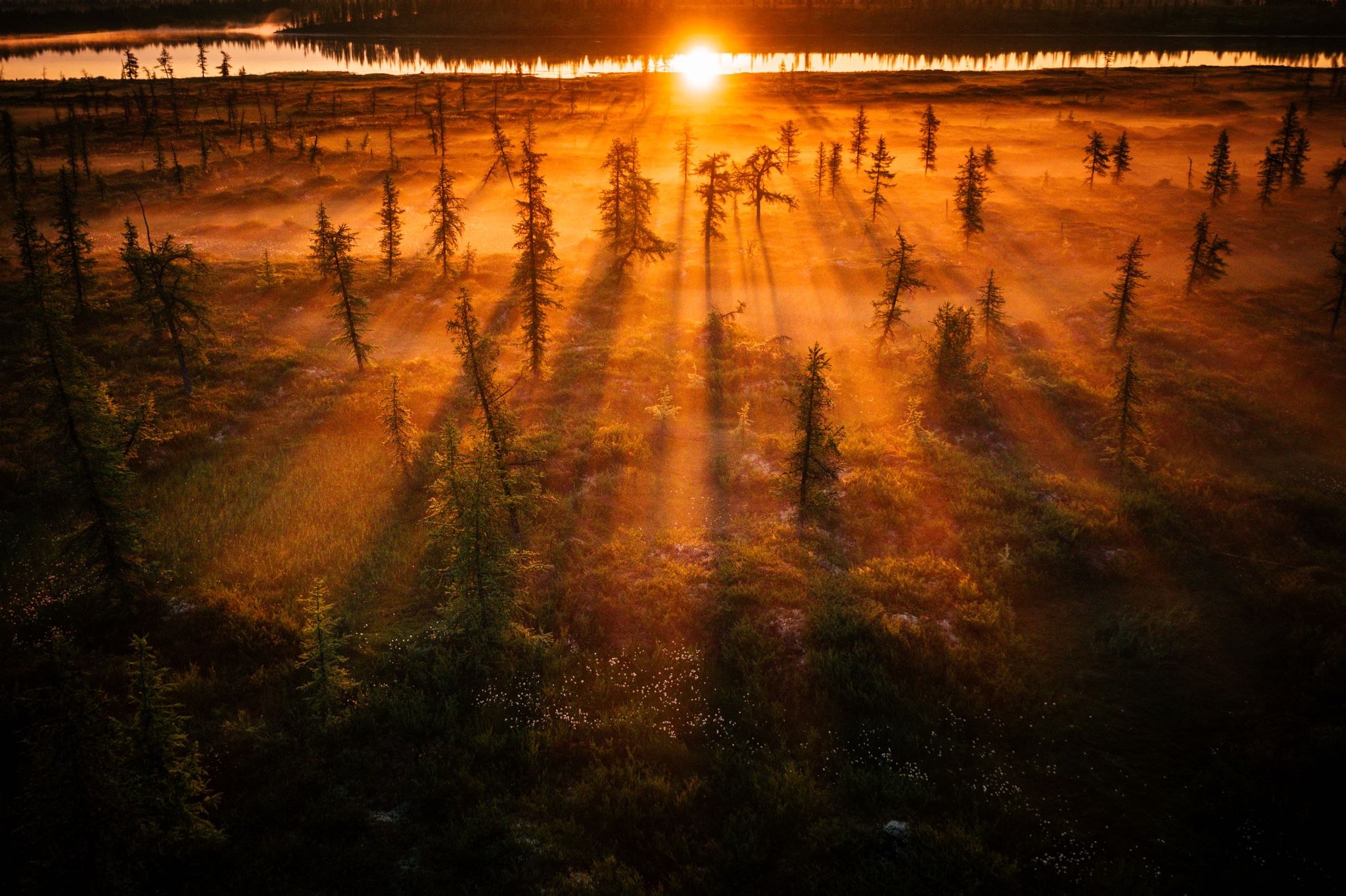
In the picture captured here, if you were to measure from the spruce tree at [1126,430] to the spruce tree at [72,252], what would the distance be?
4383 cm

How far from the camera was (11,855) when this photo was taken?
11.0m

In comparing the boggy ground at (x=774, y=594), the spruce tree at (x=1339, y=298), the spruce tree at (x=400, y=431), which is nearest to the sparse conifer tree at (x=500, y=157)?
the boggy ground at (x=774, y=594)

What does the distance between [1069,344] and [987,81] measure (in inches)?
4409

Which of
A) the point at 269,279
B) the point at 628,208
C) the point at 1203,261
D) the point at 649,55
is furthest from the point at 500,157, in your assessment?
the point at 649,55

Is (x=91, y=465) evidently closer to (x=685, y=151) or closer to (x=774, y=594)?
(x=774, y=594)

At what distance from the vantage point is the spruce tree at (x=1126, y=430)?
2333 cm

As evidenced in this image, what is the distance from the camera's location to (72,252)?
32.6m

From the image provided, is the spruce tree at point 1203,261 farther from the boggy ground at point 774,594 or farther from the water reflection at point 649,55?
the water reflection at point 649,55

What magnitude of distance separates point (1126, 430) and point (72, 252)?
47220mm

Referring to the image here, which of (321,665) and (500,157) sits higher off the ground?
(500,157)

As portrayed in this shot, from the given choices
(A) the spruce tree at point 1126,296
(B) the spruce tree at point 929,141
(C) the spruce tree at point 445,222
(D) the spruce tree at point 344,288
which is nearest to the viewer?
(D) the spruce tree at point 344,288

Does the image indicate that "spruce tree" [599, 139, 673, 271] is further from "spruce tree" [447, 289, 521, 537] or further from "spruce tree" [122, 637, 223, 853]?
"spruce tree" [122, 637, 223, 853]

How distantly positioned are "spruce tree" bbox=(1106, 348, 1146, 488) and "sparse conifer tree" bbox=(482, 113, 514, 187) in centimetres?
3983

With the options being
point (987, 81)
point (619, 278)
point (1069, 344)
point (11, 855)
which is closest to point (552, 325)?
point (619, 278)
